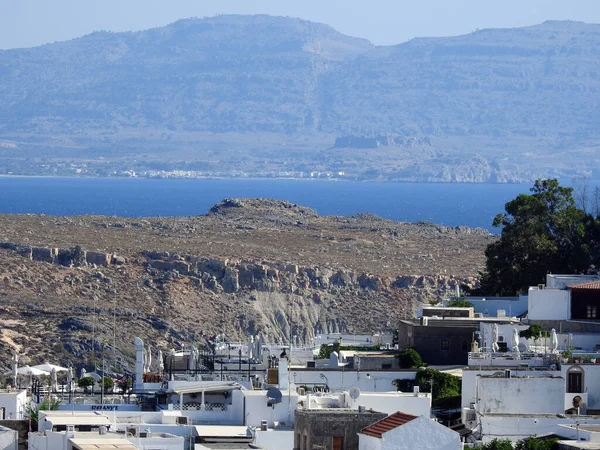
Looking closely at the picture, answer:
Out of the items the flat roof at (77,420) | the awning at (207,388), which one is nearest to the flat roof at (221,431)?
the flat roof at (77,420)

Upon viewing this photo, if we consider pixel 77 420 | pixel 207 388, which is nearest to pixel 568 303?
pixel 207 388

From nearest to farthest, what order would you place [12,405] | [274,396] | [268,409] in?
[274,396]
[268,409]
[12,405]

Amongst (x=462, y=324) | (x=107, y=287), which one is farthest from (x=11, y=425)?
(x=107, y=287)

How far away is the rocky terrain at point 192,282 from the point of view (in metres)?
73.4

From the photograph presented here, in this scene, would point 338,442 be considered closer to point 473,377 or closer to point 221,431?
point 221,431

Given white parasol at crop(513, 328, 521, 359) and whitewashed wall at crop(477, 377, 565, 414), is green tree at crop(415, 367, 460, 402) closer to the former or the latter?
white parasol at crop(513, 328, 521, 359)

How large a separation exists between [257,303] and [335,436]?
Result: 192ft

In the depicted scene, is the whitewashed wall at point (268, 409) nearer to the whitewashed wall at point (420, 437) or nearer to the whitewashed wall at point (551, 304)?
the whitewashed wall at point (420, 437)

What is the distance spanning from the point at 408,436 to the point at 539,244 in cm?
2980

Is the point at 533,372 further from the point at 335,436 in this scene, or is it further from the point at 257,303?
the point at 257,303

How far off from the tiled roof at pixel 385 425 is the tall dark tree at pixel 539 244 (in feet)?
90.7

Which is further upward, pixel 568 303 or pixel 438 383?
pixel 568 303

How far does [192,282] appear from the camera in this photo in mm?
86812

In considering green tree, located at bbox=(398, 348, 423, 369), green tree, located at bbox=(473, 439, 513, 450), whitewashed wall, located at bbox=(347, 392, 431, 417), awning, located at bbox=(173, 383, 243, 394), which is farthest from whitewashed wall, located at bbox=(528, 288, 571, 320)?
green tree, located at bbox=(473, 439, 513, 450)
